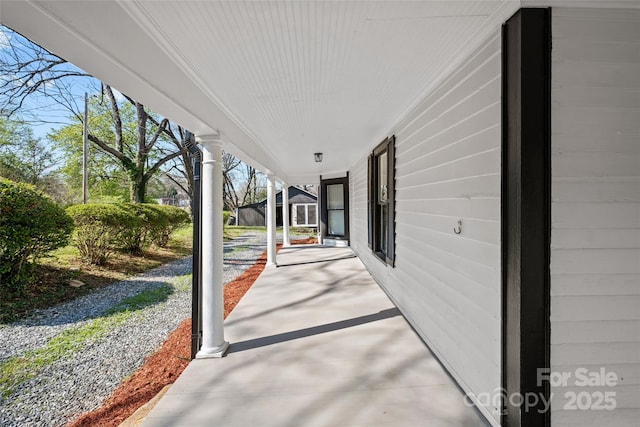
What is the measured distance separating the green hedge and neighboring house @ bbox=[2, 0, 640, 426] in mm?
5697

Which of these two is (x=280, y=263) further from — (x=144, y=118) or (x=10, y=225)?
(x=144, y=118)

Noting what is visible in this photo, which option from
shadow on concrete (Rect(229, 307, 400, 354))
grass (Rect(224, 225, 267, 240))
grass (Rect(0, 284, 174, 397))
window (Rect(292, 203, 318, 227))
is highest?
window (Rect(292, 203, 318, 227))

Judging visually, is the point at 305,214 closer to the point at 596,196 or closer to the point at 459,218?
the point at 459,218

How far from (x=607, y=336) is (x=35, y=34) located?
314 cm

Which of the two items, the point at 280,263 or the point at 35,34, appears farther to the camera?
the point at 280,263

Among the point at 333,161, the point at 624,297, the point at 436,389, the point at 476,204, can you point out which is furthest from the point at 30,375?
the point at 333,161

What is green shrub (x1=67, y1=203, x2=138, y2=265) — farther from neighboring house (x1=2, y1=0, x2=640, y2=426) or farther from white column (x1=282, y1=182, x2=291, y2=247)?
neighboring house (x1=2, y1=0, x2=640, y2=426)

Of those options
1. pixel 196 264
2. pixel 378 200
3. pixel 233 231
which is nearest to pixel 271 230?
pixel 378 200

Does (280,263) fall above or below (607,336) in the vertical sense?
below

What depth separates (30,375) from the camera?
2775mm

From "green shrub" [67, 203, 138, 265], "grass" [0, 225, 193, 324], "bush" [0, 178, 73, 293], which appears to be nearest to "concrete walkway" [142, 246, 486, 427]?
"grass" [0, 225, 193, 324]

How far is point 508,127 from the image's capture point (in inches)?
60.7

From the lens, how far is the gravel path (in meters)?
2.31

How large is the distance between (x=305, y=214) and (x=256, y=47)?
63.5 feet
